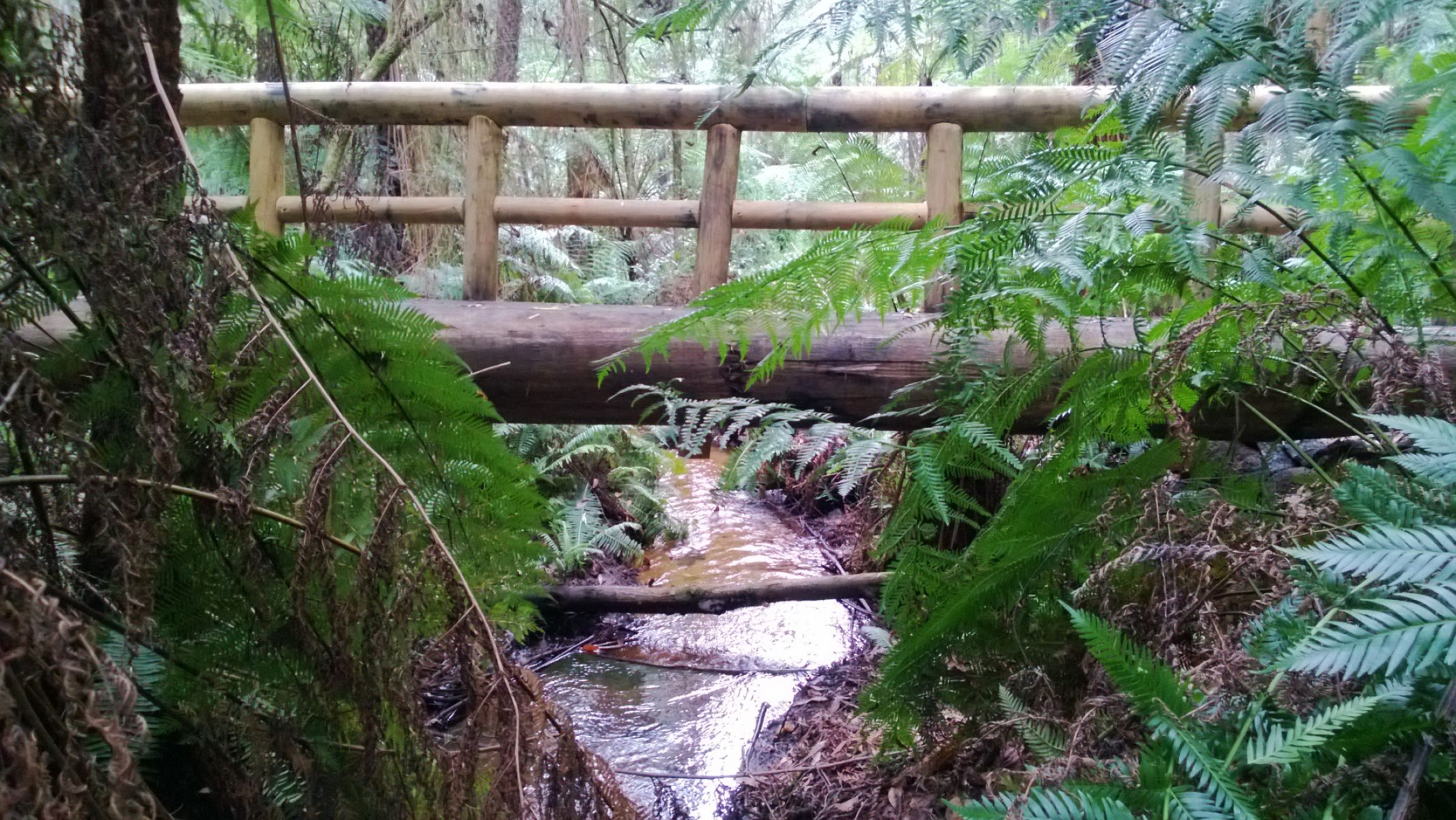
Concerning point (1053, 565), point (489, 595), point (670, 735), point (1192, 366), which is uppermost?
point (1192, 366)

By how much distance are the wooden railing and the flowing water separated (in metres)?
1.68

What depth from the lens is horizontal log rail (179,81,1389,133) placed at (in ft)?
9.75

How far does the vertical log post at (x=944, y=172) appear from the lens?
2984mm

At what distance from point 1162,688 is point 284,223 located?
3.55 meters

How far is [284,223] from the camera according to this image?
3.36 meters

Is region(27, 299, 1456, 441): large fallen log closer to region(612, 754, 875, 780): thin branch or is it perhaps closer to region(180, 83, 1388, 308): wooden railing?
region(180, 83, 1388, 308): wooden railing

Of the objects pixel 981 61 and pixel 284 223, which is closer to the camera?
pixel 981 61

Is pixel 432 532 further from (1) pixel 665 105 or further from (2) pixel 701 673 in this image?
(2) pixel 701 673

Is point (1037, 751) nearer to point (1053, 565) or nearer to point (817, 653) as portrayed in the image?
point (1053, 565)

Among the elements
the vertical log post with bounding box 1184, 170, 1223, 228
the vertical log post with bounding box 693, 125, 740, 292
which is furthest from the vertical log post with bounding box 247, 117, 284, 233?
the vertical log post with bounding box 1184, 170, 1223, 228

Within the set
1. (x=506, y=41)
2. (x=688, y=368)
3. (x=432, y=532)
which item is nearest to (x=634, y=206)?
(x=688, y=368)

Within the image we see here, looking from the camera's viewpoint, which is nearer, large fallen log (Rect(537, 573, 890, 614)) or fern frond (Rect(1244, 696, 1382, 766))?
fern frond (Rect(1244, 696, 1382, 766))

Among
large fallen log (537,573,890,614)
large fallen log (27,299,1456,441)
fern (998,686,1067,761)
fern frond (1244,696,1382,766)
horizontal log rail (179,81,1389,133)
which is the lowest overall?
large fallen log (537,573,890,614)

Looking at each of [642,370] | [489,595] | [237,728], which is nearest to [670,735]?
[642,370]
